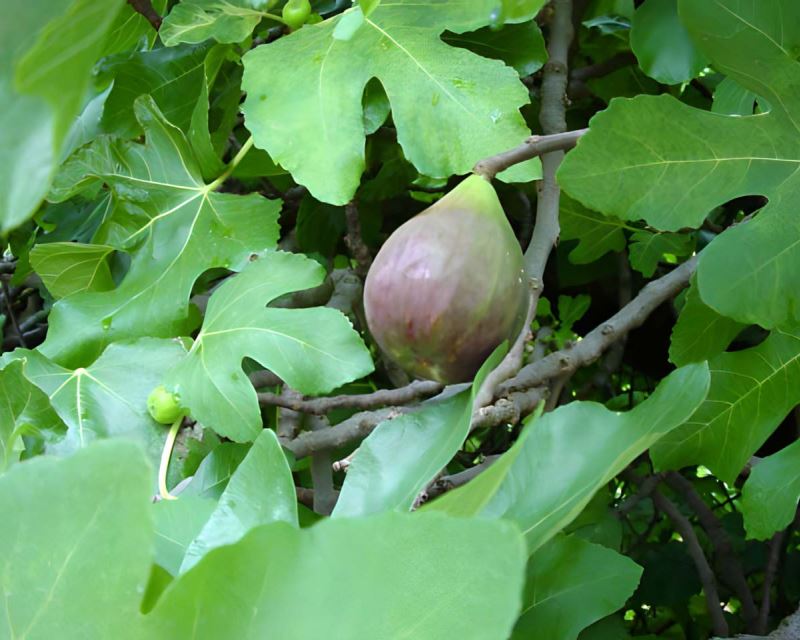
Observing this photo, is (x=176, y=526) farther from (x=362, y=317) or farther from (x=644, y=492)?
(x=644, y=492)

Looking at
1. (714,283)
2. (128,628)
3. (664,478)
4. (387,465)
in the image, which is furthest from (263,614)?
(664,478)

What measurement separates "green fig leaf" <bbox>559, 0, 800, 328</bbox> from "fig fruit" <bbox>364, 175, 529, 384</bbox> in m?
0.12

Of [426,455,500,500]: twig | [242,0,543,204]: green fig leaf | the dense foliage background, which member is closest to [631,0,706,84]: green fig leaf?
the dense foliage background

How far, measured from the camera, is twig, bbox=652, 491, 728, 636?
45.7 inches

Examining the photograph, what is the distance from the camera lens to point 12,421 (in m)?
0.83

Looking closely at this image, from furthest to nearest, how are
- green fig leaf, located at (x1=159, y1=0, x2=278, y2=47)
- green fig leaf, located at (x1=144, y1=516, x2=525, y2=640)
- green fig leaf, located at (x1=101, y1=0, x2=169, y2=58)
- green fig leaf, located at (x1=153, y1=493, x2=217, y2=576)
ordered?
green fig leaf, located at (x1=101, y1=0, x2=169, y2=58)
green fig leaf, located at (x1=159, y1=0, x2=278, y2=47)
green fig leaf, located at (x1=153, y1=493, x2=217, y2=576)
green fig leaf, located at (x1=144, y1=516, x2=525, y2=640)

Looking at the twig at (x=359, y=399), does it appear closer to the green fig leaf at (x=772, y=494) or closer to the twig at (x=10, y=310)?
the green fig leaf at (x=772, y=494)

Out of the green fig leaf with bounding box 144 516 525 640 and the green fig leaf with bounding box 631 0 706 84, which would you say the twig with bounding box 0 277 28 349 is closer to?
the green fig leaf with bounding box 631 0 706 84

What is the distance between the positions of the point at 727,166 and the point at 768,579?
0.70m

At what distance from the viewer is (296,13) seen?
996 millimetres

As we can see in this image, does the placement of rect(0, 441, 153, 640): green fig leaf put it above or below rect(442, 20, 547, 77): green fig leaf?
above

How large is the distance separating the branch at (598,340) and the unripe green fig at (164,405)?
33cm

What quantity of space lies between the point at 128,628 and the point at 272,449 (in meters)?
0.16

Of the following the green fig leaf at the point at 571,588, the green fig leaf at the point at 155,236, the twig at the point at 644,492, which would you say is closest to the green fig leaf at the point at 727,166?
the green fig leaf at the point at 571,588
